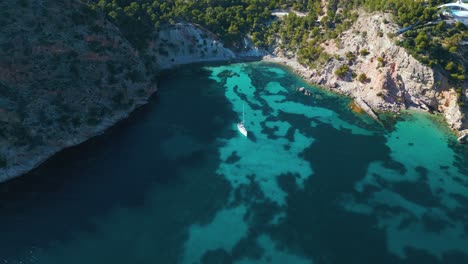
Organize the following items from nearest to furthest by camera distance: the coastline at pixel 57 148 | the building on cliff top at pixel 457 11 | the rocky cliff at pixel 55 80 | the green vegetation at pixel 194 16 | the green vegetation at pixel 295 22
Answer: the coastline at pixel 57 148 → the rocky cliff at pixel 55 80 → the green vegetation at pixel 295 22 → the building on cliff top at pixel 457 11 → the green vegetation at pixel 194 16

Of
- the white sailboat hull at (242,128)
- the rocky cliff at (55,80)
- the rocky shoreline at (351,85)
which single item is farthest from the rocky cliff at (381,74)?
the rocky cliff at (55,80)

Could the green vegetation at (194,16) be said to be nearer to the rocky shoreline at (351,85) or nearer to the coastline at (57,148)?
the rocky shoreline at (351,85)

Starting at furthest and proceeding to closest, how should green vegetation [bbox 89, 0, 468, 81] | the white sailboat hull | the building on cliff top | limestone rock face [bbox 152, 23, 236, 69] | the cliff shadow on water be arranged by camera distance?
1. limestone rock face [bbox 152, 23, 236, 69]
2. the building on cliff top
3. green vegetation [bbox 89, 0, 468, 81]
4. the white sailboat hull
5. the cliff shadow on water

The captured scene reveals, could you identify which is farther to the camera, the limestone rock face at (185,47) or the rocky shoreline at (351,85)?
the limestone rock face at (185,47)

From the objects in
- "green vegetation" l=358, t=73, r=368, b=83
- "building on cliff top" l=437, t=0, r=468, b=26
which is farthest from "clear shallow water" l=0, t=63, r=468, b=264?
"building on cliff top" l=437, t=0, r=468, b=26

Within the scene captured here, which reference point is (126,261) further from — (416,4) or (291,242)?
(416,4)

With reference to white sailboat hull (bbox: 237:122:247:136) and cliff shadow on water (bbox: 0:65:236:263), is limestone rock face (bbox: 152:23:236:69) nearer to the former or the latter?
cliff shadow on water (bbox: 0:65:236:263)

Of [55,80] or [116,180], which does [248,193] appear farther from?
[55,80]
